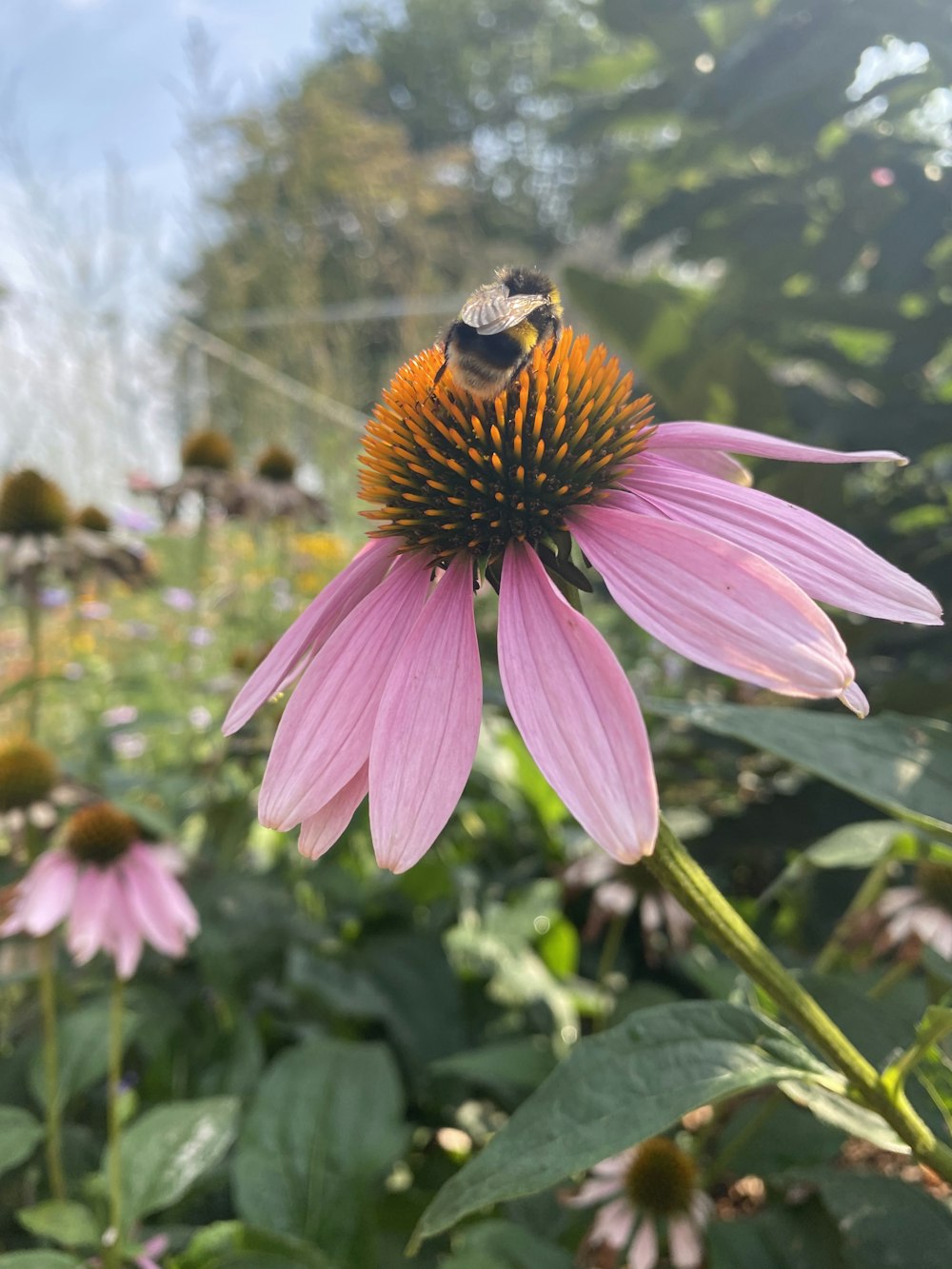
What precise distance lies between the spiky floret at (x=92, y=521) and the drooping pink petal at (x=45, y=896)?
1.06m

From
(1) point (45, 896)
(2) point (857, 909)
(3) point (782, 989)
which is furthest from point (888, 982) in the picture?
(1) point (45, 896)

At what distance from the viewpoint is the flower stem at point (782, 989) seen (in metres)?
0.52

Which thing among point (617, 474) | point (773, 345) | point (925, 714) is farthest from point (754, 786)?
point (617, 474)

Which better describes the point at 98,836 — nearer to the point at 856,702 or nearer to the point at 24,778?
the point at 24,778

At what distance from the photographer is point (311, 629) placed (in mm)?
A: 630

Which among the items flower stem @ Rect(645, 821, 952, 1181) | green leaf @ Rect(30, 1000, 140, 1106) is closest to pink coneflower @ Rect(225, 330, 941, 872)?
flower stem @ Rect(645, 821, 952, 1181)

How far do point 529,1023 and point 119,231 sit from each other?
392cm

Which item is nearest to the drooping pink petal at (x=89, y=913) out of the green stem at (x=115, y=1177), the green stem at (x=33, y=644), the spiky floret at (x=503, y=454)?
the green stem at (x=115, y=1177)

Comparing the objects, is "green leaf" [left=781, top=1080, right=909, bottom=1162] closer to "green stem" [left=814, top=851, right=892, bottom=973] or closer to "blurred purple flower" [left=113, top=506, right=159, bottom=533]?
"green stem" [left=814, top=851, right=892, bottom=973]

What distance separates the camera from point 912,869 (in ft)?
3.98

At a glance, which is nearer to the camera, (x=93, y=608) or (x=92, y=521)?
(x=92, y=521)

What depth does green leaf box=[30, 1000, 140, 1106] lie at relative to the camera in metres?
1.00

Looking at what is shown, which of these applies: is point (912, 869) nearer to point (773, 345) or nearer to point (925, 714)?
point (925, 714)

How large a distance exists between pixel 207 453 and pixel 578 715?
6.02ft
